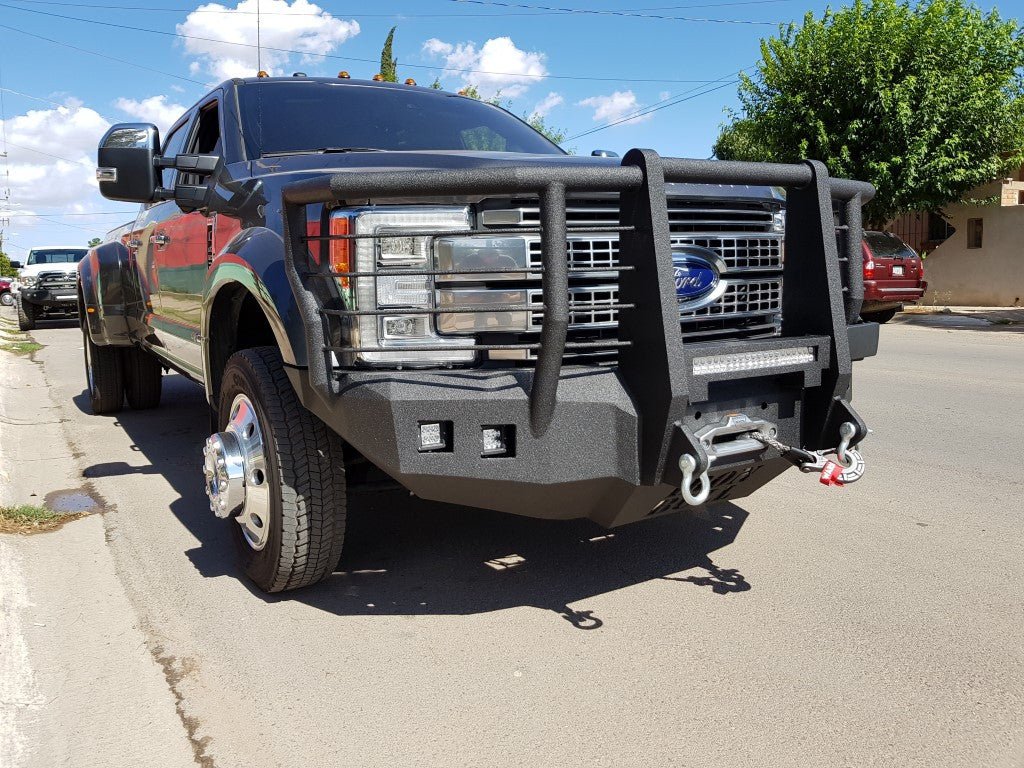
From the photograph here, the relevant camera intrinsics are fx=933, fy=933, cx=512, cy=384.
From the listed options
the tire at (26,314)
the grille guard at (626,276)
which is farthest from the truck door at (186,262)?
the tire at (26,314)

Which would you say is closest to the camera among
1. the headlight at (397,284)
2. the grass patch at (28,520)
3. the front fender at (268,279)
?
the headlight at (397,284)

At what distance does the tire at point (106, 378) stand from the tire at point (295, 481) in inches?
180

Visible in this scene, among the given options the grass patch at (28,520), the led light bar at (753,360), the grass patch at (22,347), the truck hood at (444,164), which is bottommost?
the grass patch at (28,520)

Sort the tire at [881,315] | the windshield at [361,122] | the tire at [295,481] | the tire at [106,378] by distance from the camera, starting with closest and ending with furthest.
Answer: the tire at [295,481] → the windshield at [361,122] → the tire at [106,378] → the tire at [881,315]

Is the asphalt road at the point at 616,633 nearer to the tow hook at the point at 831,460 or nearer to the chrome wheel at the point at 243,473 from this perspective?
the chrome wheel at the point at 243,473

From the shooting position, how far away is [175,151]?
5.76 m

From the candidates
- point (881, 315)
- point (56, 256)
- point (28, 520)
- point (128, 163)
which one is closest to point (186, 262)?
point (128, 163)

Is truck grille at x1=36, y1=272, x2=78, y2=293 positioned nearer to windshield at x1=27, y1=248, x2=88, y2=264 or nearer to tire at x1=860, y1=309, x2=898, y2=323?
windshield at x1=27, y1=248, x2=88, y2=264

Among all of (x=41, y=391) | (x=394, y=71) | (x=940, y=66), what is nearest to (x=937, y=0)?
(x=940, y=66)

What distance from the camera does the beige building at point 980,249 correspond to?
2225cm

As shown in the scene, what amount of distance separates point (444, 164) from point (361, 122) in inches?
56.0

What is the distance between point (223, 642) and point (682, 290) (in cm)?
191

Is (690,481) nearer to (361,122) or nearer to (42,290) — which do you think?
(361,122)

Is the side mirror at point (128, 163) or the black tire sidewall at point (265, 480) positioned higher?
the side mirror at point (128, 163)
